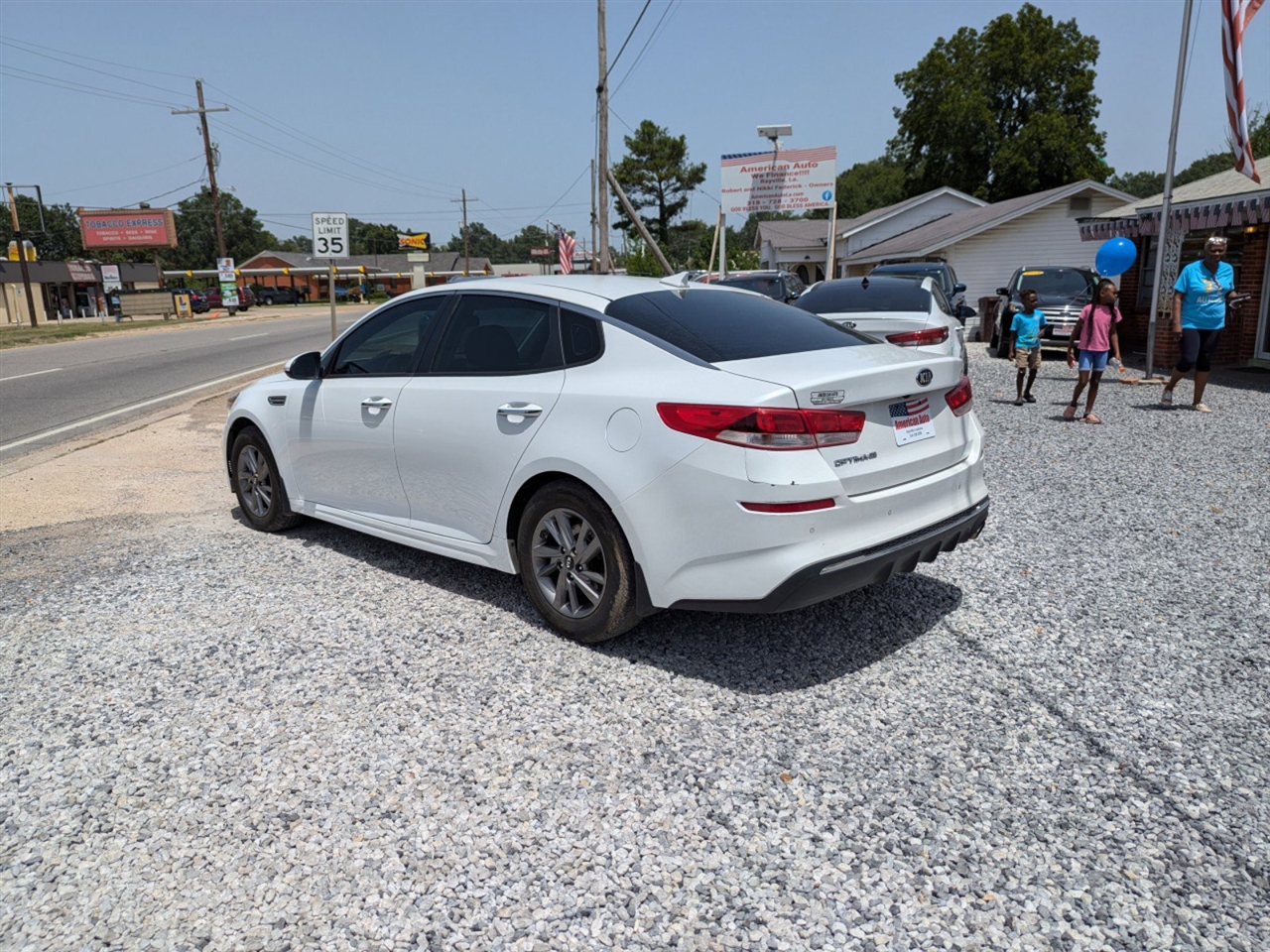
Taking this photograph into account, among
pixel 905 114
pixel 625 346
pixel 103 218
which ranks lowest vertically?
pixel 625 346

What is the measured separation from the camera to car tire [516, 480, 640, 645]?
12.8ft

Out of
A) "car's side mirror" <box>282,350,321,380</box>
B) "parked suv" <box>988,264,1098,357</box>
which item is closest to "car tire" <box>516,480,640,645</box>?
"car's side mirror" <box>282,350,321,380</box>

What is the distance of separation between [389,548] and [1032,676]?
3.69m

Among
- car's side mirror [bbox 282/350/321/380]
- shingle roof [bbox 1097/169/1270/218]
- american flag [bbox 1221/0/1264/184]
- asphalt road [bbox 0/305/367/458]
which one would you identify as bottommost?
asphalt road [bbox 0/305/367/458]

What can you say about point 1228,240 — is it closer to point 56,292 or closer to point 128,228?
point 56,292

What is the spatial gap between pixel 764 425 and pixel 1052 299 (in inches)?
622

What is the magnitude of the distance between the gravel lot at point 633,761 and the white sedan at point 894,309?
4.77 m

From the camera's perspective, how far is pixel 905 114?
6269 cm

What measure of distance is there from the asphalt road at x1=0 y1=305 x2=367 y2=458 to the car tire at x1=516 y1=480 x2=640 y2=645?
307 inches

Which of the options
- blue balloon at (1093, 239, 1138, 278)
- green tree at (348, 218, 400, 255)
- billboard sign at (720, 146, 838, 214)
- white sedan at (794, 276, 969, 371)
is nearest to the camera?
white sedan at (794, 276, 969, 371)

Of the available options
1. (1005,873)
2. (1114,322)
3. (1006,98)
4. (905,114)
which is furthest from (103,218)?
(1005,873)

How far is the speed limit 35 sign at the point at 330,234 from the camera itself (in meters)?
14.8

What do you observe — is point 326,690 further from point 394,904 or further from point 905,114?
point 905,114

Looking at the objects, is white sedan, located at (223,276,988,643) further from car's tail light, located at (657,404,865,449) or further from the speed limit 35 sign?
the speed limit 35 sign
